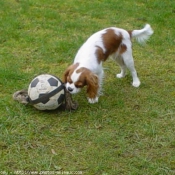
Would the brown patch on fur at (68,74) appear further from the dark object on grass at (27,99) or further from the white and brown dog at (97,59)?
the dark object on grass at (27,99)

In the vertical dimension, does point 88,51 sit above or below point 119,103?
above

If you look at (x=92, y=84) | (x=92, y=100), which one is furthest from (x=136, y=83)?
(x=92, y=84)

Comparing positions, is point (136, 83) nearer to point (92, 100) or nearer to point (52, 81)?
point (92, 100)

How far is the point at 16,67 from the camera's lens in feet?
19.3

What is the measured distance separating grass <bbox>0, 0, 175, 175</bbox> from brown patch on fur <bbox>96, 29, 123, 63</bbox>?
1.57ft

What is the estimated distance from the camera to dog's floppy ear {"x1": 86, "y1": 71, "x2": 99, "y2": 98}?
15.6ft

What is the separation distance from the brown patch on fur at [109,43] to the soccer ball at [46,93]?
30.5 inches

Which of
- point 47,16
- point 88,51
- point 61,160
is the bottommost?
point 47,16

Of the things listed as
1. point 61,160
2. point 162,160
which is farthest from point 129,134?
point 61,160

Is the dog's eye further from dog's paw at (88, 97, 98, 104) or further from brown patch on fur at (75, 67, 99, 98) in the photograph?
dog's paw at (88, 97, 98, 104)

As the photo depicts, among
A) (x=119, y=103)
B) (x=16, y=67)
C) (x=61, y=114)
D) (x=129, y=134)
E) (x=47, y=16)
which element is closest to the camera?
(x=129, y=134)

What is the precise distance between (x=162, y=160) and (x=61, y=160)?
95 centimetres

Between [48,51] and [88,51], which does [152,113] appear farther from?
[48,51]

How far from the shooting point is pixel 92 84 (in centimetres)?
478
